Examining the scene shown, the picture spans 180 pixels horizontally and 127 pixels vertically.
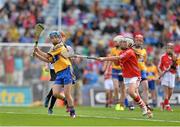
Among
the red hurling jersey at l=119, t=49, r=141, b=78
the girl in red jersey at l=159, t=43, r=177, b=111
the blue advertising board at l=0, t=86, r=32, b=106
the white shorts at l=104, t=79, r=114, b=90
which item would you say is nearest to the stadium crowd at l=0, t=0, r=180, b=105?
the blue advertising board at l=0, t=86, r=32, b=106

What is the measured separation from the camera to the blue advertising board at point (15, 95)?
3603 centimetres

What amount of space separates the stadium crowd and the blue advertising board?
402mm

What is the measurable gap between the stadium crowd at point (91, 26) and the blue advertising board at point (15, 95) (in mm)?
402

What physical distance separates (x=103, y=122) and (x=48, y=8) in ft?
71.8

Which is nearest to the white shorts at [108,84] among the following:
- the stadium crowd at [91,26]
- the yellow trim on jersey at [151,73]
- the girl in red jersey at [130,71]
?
the yellow trim on jersey at [151,73]

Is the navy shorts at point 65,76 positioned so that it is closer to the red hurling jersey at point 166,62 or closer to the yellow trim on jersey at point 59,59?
the yellow trim on jersey at point 59,59

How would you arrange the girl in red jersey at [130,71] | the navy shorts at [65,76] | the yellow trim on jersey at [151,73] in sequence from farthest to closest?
the yellow trim on jersey at [151,73] → the girl in red jersey at [130,71] → the navy shorts at [65,76]

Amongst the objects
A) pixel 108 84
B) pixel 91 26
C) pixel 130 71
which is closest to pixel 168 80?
pixel 108 84

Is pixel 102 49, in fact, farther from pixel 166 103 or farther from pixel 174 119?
pixel 174 119

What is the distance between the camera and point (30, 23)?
40.2m

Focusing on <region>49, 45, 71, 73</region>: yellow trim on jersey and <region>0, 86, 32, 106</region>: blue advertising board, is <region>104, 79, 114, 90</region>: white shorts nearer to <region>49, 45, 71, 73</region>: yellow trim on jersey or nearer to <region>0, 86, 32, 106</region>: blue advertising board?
<region>0, 86, 32, 106</region>: blue advertising board

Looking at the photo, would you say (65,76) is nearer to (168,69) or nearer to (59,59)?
(59,59)

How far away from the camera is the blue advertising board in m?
36.0

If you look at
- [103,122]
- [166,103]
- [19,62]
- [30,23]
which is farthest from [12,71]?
[103,122]
